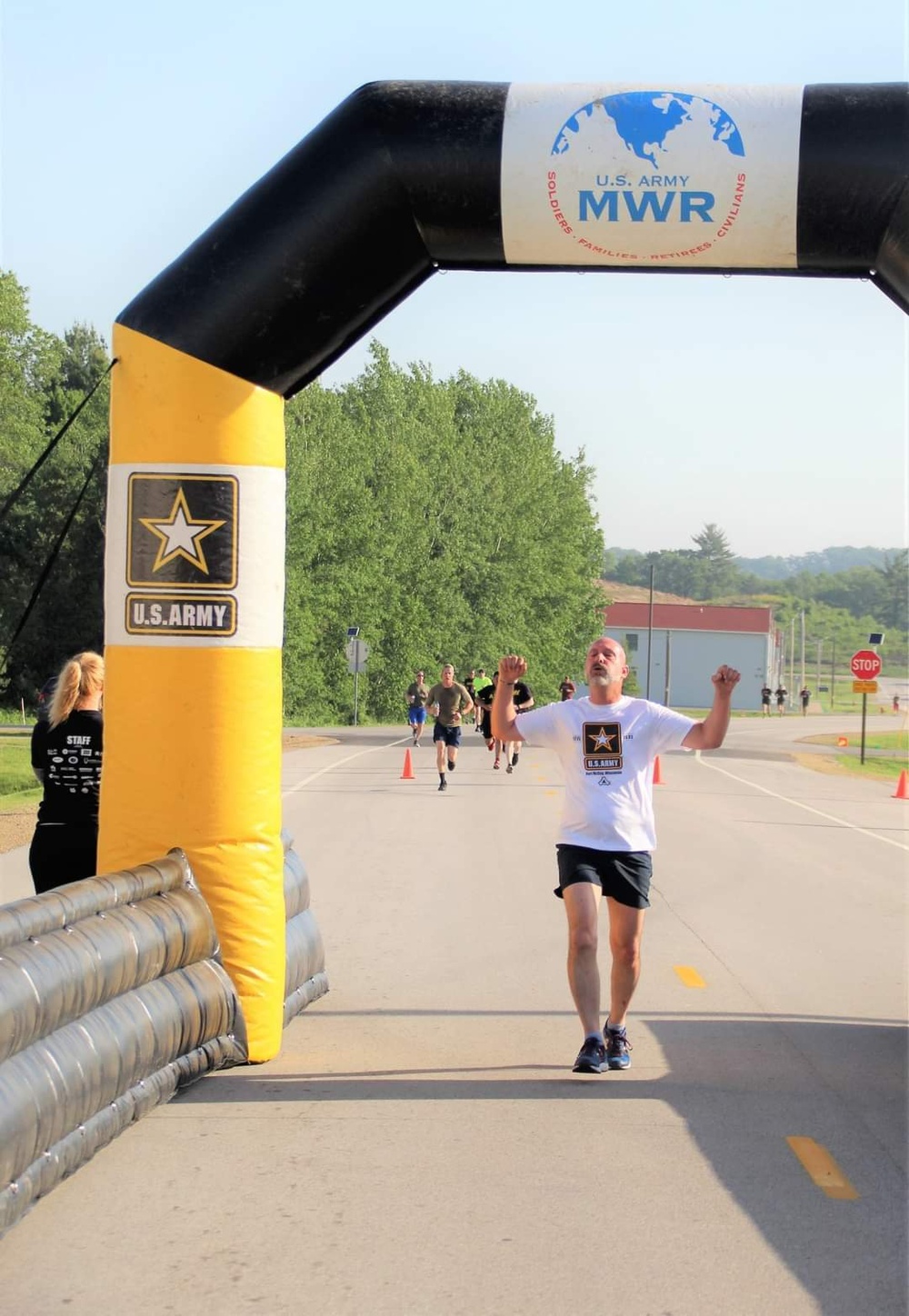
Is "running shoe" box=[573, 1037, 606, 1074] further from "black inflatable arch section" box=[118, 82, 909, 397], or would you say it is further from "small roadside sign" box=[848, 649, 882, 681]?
"small roadside sign" box=[848, 649, 882, 681]

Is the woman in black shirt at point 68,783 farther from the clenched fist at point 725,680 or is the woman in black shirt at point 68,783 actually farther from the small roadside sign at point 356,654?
the small roadside sign at point 356,654

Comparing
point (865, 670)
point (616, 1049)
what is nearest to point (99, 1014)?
point (616, 1049)

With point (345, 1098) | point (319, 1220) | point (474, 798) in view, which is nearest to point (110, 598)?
point (345, 1098)

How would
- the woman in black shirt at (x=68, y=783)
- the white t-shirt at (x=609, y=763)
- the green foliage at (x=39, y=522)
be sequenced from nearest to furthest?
1. the white t-shirt at (x=609, y=763)
2. the woman in black shirt at (x=68, y=783)
3. the green foliage at (x=39, y=522)

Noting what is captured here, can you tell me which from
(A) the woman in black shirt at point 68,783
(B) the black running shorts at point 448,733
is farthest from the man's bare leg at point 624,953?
(B) the black running shorts at point 448,733

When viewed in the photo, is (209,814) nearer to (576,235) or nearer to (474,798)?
(576,235)

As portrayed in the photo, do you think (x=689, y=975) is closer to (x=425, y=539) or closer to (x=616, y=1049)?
(x=616, y=1049)

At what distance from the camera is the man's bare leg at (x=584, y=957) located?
739 cm

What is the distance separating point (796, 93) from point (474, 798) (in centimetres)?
1765

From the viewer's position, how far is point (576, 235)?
24.6 feet

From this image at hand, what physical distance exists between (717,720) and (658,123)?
264cm

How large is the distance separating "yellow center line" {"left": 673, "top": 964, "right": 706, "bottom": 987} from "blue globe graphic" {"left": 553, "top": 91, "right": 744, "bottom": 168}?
15.8 feet

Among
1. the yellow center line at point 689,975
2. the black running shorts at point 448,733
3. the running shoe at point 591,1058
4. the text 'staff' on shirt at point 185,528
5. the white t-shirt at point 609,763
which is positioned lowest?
the yellow center line at point 689,975

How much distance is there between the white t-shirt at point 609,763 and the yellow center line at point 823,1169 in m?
1.62
